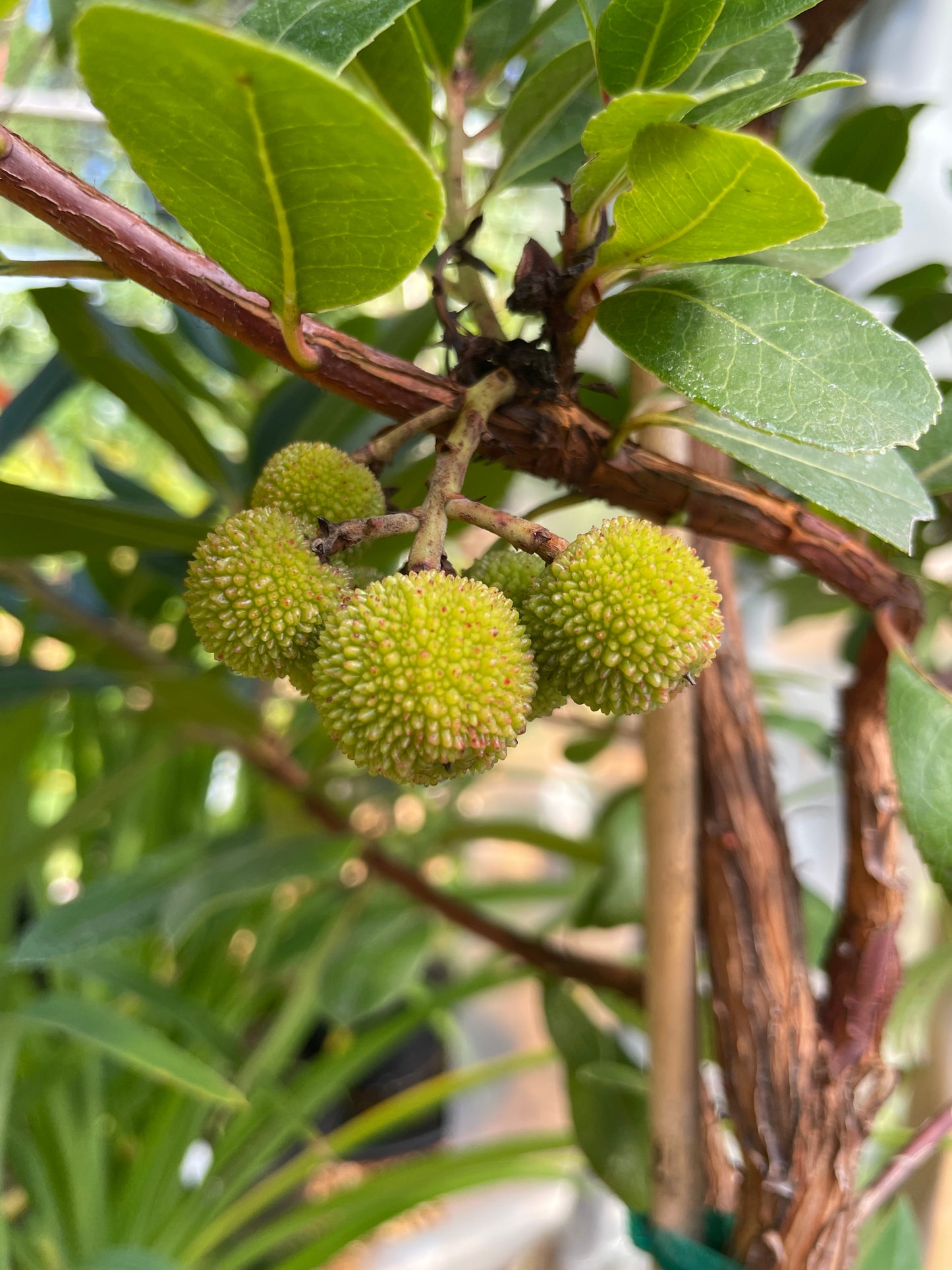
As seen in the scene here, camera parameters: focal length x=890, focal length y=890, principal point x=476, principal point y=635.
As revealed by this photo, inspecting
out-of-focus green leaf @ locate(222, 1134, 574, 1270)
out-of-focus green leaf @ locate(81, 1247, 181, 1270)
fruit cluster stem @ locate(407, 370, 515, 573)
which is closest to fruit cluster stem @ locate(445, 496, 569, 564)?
fruit cluster stem @ locate(407, 370, 515, 573)

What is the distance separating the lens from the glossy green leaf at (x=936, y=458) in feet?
1.53

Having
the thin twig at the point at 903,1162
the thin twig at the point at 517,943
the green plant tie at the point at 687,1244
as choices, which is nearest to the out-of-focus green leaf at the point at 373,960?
the thin twig at the point at 517,943

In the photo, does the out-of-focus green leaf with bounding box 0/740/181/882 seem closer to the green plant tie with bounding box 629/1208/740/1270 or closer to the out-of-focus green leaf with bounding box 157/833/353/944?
the out-of-focus green leaf with bounding box 157/833/353/944

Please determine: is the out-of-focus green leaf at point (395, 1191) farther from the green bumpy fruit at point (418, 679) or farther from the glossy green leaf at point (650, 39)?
the glossy green leaf at point (650, 39)

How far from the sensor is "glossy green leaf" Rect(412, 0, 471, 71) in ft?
1.26

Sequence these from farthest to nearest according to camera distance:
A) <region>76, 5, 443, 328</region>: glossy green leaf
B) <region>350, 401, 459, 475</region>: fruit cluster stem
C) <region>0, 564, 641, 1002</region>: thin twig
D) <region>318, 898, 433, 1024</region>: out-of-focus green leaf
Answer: <region>318, 898, 433, 1024</region>: out-of-focus green leaf, <region>0, 564, 641, 1002</region>: thin twig, <region>350, 401, 459, 475</region>: fruit cluster stem, <region>76, 5, 443, 328</region>: glossy green leaf

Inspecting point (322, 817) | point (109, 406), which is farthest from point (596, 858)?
point (109, 406)

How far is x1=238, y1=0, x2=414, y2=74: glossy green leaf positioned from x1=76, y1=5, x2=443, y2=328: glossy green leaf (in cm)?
5

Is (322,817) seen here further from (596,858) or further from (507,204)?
(507,204)

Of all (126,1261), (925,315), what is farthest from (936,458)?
(126,1261)

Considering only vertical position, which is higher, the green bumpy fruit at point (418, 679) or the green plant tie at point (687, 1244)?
the green bumpy fruit at point (418, 679)

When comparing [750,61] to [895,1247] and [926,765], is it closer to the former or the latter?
[926,765]

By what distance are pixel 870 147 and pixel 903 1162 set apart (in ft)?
1.86

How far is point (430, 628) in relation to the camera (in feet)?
0.90
